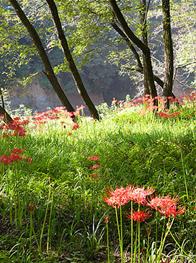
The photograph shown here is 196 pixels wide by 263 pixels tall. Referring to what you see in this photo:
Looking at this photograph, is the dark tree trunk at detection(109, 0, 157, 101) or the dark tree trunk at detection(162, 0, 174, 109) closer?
the dark tree trunk at detection(109, 0, 157, 101)

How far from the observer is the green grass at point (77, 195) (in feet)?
7.73

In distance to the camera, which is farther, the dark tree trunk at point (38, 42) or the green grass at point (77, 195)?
the dark tree trunk at point (38, 42)

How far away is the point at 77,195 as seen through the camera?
294 centimetres

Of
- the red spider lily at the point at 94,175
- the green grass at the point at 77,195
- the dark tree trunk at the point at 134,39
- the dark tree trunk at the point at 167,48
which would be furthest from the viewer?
the dark tree trunk at the point at 167,48

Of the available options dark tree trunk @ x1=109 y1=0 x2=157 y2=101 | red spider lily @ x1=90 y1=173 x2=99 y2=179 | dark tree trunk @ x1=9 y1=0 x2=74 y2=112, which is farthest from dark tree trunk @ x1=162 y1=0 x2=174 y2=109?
red spider lily @ x1=90 y1=173 x2=99 y2=179

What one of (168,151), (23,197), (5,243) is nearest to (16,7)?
(168,151)

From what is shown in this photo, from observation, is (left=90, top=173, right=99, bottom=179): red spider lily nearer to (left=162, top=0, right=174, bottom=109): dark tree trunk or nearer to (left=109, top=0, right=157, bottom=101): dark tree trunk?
(left=109, top=0, right=157, bottom=101): dark tree trunk

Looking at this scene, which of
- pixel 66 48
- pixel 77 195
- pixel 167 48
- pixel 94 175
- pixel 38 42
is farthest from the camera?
pixel 167 48

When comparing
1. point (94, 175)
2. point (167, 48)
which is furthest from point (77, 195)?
point (167, 48)

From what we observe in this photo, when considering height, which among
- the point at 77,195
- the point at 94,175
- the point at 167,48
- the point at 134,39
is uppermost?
the point at 134,39

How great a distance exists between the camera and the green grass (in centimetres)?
236

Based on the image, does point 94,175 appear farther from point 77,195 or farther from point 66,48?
point 66,48

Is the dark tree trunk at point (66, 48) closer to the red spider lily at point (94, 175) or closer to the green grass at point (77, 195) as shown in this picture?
the green grass at point (77, 195)

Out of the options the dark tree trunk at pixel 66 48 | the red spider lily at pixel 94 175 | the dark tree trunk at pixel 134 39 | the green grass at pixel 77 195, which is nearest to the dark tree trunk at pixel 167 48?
the dark tree trunk at pixel 134 39
